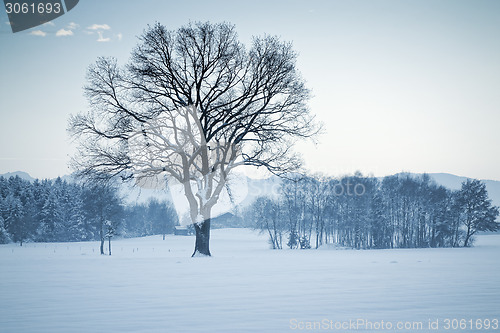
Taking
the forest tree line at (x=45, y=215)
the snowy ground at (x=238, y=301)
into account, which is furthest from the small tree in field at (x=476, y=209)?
the forest tree line at (x=45, y=215)

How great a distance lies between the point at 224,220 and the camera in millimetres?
142250

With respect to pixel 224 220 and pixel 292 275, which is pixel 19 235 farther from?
pixel 224 220

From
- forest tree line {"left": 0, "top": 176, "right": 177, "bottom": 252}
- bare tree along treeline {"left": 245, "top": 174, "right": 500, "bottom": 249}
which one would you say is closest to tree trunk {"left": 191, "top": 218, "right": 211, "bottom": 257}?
forest tree line {"left": 0, "top": 176, "right": 177, "bottom": 252}

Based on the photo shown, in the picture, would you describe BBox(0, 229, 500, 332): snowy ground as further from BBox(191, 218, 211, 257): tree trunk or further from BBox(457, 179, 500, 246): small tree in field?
BBox(457, 179, 500, 246): small tree in field

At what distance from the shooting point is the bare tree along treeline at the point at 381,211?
188ft

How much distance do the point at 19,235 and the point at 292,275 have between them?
75.5 metres

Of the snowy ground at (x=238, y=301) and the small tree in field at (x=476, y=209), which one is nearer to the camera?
the snowy ground at (x=238, y=301)

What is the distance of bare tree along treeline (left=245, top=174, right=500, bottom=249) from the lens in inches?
2259

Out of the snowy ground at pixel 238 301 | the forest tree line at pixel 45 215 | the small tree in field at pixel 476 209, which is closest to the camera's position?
the snowy ground at pixel 238 301

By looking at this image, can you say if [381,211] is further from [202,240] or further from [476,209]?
[202,240]

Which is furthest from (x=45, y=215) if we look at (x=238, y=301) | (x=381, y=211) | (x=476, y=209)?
(x=476, y=209)

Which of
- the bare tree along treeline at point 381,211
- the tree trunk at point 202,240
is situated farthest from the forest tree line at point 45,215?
the tree trunk at point 202,240

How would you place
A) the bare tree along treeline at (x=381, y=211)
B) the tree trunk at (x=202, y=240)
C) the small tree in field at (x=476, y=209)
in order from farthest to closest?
1. the bare tree along treeline at (x=381, y=211)
2. the small tree in field at (x=476, y=209)
3. the tree trunk at (x=202, y=240)

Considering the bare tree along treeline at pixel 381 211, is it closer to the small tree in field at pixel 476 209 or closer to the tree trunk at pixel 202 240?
the small tree in field at pixel 476 209
